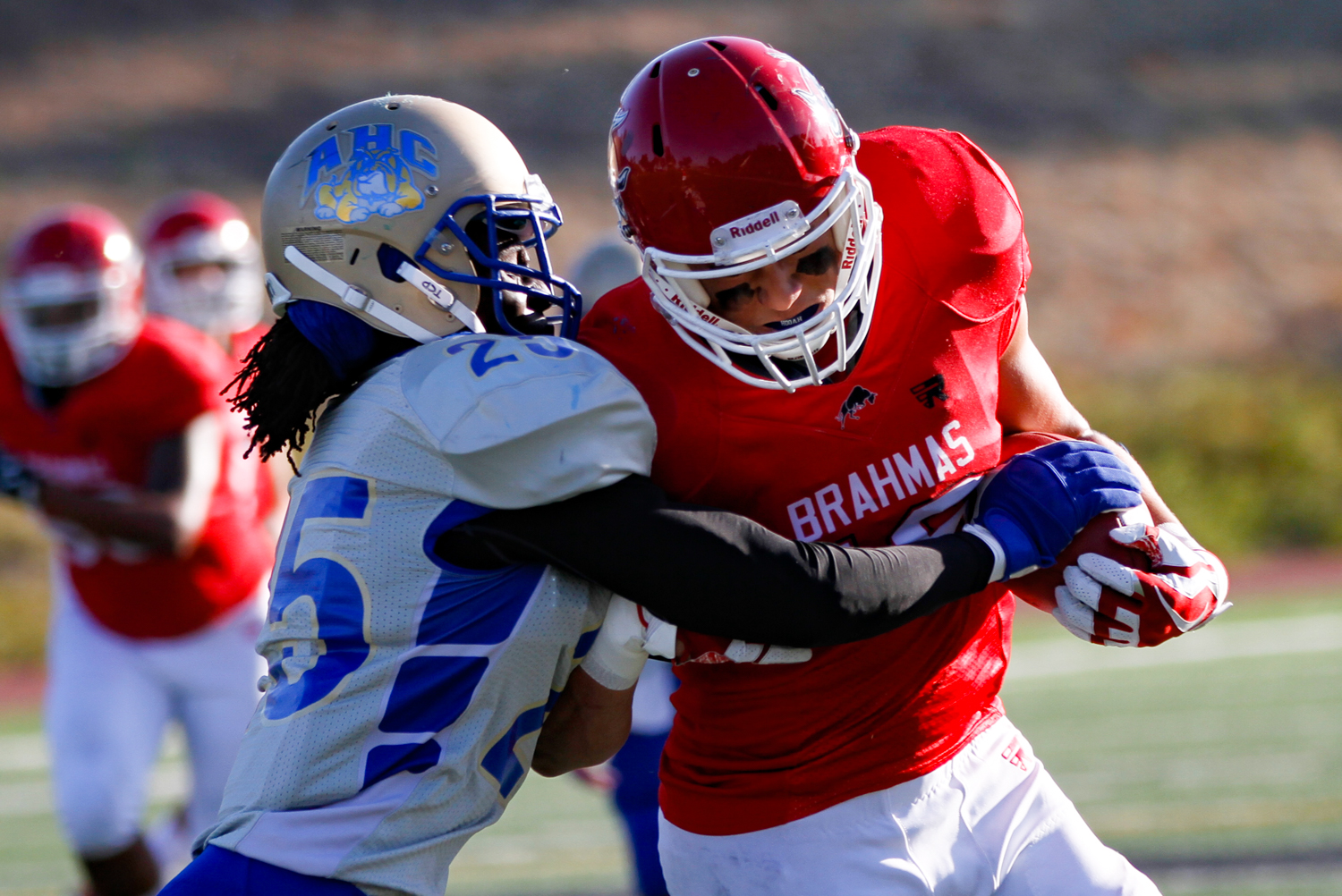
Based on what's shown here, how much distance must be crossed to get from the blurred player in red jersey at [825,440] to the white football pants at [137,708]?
310cm

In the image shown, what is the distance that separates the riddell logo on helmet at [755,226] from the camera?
83.4 inches

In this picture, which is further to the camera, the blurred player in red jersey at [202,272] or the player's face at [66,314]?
the blurred player in red jersey at [202,272]

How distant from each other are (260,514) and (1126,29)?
21290 mm

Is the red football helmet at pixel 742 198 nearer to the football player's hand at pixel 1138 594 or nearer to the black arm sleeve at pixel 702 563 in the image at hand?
the black arm sleeve at pixel 702 563

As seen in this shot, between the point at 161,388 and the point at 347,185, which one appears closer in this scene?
the point at 347,185

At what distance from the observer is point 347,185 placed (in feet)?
7.52

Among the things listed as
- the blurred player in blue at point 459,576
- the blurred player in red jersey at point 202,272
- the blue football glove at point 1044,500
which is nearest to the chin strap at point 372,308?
the blurred player in blue at point 459,576

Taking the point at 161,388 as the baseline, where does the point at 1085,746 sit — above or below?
below

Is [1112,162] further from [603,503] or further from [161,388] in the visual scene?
[603,503]

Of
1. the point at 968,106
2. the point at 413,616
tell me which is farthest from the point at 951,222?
the point at 968,106

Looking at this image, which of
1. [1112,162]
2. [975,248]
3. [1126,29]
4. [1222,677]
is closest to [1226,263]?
[1112,162]

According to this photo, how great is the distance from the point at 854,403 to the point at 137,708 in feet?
11.9

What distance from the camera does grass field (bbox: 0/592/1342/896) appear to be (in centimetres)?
522

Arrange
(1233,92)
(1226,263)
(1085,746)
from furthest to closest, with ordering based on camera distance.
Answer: (1233,92)
(1226,263)
(1085,746)
